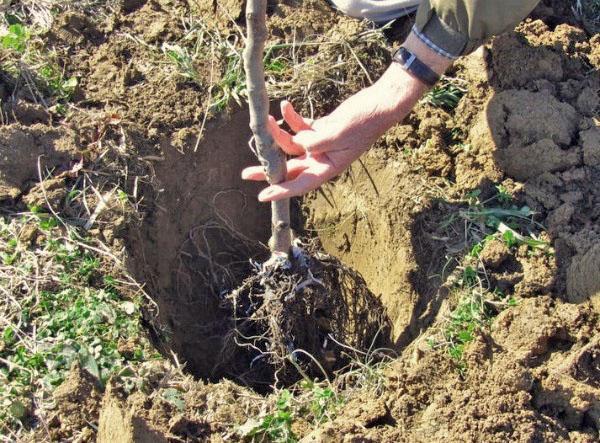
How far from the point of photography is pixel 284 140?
8.31 feet

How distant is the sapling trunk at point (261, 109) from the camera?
2.10 m

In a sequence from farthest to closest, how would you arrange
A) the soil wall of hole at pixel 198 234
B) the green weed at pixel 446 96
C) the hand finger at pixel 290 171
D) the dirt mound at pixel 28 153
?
the green weed at pixel 446 96 → the soil wall of hole at pixel 198 234 → the dirt mound at pixel 28 153 → the hand finger at pixel 290 171

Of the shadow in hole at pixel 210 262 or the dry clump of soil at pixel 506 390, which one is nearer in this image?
the dry clump of soil at pixel 506 390

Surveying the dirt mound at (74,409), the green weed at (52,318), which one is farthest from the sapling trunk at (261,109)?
the dirt mound at (74,409)

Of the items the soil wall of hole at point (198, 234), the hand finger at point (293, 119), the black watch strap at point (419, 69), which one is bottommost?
the soil wall of hole at point (198, 234)

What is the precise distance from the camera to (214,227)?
118 inches

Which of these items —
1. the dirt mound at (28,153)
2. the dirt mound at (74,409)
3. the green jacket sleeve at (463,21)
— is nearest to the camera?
the dirt mound at (74,409)

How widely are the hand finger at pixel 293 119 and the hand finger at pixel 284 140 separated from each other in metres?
0.04

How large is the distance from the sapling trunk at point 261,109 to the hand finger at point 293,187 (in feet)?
0.13

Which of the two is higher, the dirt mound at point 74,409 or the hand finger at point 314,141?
the hand finger at point 314,141

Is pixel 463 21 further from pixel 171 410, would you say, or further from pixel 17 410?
pixel 17 410

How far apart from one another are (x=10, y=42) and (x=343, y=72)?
4.12 ft

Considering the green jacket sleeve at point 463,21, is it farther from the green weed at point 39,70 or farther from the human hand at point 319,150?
the green weed at point 39,70

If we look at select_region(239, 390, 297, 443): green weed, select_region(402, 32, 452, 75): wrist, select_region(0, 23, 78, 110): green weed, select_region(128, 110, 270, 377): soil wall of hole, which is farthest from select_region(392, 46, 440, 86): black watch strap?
select_region(0, 23, 78, 110): green weed
